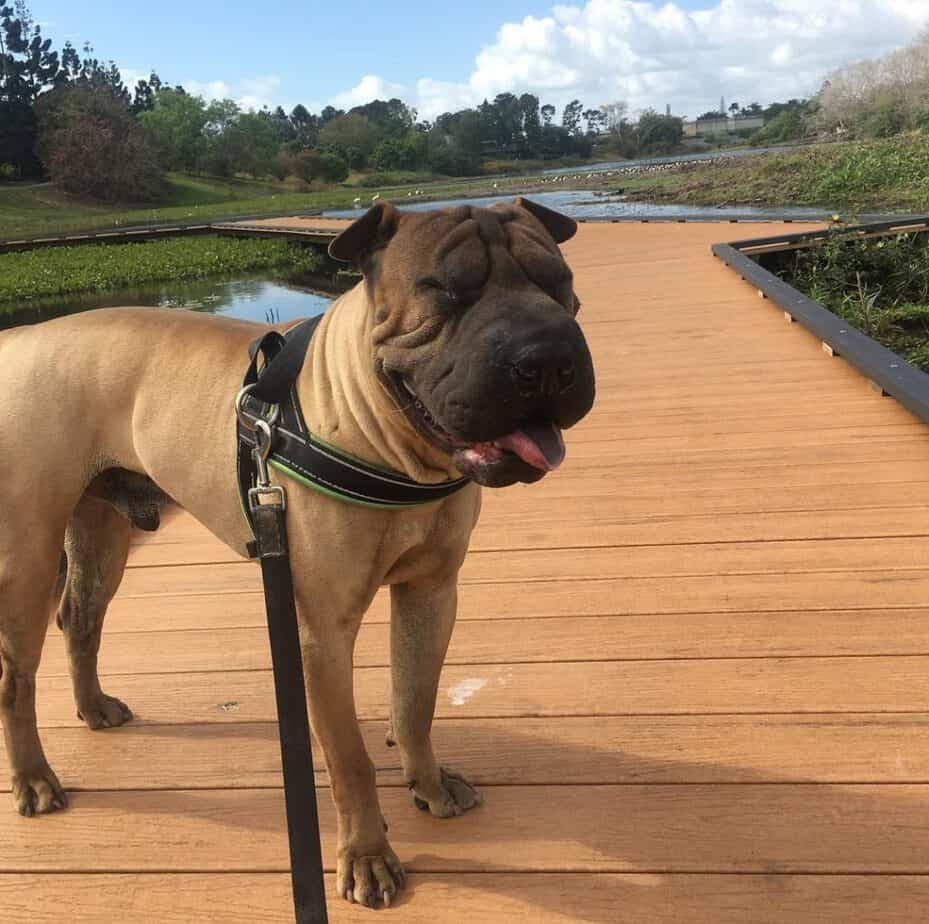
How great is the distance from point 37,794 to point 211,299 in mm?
14626

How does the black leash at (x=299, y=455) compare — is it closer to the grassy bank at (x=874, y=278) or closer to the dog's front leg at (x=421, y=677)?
the dog's front leg at (x=421, y=677)

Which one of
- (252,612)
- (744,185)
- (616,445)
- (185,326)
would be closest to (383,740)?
(252,612)

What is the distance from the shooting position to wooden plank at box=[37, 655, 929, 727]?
1.98 meters

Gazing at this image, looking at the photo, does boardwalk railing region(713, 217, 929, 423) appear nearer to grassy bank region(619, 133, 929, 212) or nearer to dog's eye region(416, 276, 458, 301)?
dog's eye region(416, 276, 458, 301)

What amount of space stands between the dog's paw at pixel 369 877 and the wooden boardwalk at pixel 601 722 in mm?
29

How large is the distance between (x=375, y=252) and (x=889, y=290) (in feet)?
25.9

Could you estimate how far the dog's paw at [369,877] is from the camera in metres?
1.53

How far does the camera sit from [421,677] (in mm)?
1688

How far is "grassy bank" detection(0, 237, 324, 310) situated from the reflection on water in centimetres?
61

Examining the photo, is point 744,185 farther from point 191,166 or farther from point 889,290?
point 191,166

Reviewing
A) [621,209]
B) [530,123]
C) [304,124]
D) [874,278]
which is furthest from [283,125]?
[874,278]

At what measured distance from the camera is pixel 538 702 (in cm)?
204

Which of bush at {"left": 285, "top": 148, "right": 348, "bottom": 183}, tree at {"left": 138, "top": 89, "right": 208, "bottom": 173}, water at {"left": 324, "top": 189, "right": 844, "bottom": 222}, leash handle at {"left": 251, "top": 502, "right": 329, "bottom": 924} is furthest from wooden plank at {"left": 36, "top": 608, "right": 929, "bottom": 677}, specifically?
bush at {"left": 285, "top": 148, "right": 348, "bottom": 183}

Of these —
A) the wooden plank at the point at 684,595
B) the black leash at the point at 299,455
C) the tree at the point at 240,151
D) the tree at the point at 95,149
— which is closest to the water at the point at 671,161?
the tree at the point at 240,151
